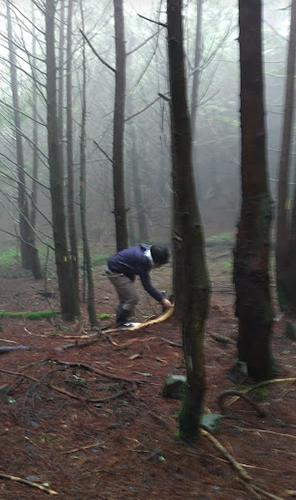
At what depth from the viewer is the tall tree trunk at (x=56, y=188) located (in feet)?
38.9

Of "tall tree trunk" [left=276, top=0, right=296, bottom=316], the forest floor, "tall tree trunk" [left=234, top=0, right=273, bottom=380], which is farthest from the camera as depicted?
"tall tree trunk" [left=276, top=0, right=296, bottom=316]

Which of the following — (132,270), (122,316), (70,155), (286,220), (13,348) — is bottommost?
(122,316)

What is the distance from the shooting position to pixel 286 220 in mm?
9836

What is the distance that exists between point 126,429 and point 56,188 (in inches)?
367

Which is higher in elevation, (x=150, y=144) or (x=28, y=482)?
(x=150, y=144)

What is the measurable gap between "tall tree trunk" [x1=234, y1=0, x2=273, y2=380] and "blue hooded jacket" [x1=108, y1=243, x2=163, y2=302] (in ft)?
7.94

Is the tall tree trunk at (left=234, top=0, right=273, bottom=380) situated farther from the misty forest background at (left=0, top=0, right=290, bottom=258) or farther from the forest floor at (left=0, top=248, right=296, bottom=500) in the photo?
the misty forest background at (left=0, top=0, right=290, bottom=258)

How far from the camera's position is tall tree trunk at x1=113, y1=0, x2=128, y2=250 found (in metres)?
9.33

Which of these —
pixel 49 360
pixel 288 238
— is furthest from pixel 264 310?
pixel 288 238

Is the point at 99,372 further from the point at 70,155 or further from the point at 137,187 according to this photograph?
the point at 137,187

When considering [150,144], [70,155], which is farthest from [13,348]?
[150,144]

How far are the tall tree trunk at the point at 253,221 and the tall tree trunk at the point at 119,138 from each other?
4731 mm

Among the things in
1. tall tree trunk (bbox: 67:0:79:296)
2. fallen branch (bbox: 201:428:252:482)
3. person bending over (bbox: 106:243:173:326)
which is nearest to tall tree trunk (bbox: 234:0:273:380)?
fallen branch (bbox: 201:428:252:482)

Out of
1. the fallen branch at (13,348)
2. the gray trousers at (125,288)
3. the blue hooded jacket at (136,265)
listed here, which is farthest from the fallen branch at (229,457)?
the gray trousers at (125,288)
